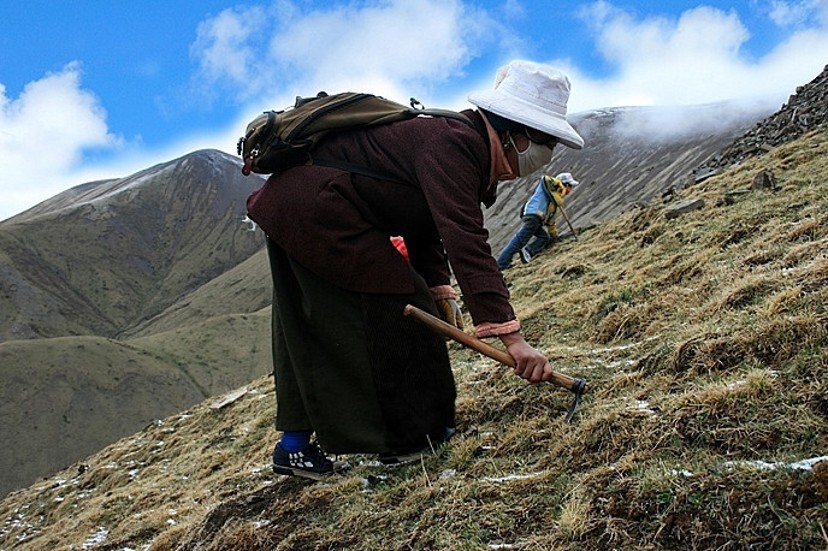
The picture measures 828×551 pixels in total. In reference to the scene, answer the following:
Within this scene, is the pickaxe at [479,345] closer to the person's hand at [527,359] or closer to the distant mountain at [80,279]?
the person's hand at [527,359]

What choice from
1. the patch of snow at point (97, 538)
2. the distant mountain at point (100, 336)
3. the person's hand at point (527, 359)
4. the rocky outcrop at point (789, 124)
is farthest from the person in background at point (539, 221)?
the distant mountain at point (100, 336)

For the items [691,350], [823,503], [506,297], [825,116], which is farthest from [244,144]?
[825,116]

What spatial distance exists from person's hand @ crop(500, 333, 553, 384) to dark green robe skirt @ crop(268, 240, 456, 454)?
701 mm

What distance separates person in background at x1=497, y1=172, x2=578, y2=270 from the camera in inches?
577

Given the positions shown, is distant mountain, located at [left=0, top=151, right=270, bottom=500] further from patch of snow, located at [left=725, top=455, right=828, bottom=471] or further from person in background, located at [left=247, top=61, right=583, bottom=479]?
patch of snow, located at [left=725, top=455, right=828, bottom=471]

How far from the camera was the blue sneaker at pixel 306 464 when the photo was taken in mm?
4543

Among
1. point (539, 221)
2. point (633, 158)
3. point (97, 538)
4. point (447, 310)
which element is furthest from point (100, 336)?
point (447, 310)

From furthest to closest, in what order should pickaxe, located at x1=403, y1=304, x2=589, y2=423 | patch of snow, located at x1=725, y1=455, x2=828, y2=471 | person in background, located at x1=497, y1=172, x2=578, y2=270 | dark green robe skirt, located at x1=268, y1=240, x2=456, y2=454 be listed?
person in background, located at x1=497, y1=172, x2=578, y2=270, dark green robe skirt, located at x1=268, y1=240, x2=456, y2=454, pickaxe, located at x1=403, y1=304, x2=589, y2=423, patch of snow, located at x1=725, y1=455, x2=828, y2=471

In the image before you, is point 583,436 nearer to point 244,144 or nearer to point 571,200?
point 244,144

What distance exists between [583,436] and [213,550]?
2377mm

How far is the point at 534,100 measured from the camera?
3.76 m

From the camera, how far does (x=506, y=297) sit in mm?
3625

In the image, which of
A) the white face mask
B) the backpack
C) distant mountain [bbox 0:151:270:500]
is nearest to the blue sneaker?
the backpack

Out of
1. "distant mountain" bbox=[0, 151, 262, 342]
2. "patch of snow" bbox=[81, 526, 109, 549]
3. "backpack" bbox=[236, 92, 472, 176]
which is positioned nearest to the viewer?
"backpack" bbox=[236, 92, 472, 176]
